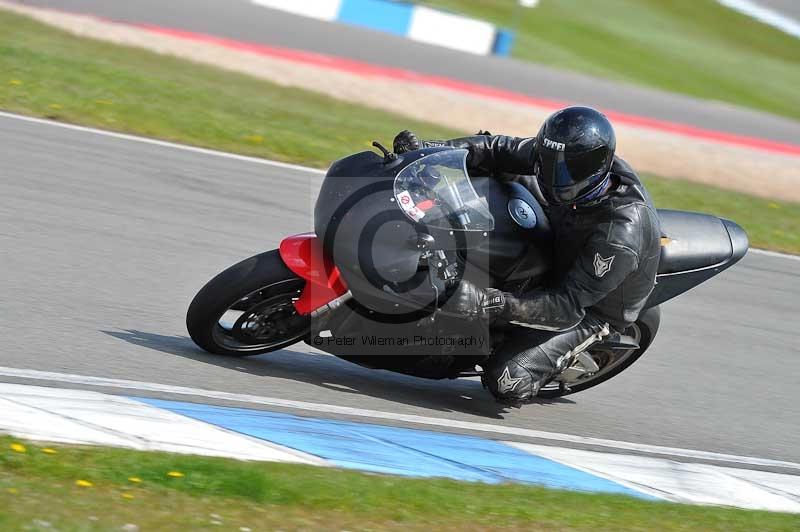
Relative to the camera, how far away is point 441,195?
15.9 ft

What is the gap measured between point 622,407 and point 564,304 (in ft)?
3.84

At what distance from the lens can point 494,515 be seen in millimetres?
3980

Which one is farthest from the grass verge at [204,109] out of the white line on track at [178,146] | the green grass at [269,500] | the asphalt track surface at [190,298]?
the green grass at [269,500]

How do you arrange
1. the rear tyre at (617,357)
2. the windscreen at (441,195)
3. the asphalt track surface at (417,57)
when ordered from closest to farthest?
the windscreen at (441,195) → the rear tyre at (617,357) → the asphalt track surface at (417,57)

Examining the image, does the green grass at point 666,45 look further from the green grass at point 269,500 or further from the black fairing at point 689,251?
the green grass at point 269,500

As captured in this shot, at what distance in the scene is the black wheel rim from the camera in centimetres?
499

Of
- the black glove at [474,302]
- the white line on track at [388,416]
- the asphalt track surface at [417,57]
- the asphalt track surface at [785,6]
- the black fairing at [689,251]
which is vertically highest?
the asphalt track surface at [785,6]

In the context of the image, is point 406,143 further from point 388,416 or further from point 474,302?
point 388,416

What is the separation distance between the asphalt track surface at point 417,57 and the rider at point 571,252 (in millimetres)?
12564

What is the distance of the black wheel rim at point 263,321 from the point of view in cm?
499

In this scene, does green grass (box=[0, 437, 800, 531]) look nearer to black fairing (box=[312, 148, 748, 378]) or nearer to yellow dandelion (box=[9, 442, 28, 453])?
yellow dandelion (box=[9, 442, 28, 453])

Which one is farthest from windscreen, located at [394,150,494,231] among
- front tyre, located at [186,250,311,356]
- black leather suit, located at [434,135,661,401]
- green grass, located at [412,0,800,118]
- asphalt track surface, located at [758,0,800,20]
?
asphalt track surface, located at [758,0,800,20]

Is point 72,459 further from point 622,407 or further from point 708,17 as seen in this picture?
point 708,17

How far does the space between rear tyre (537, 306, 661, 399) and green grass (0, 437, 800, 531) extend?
147 cm
